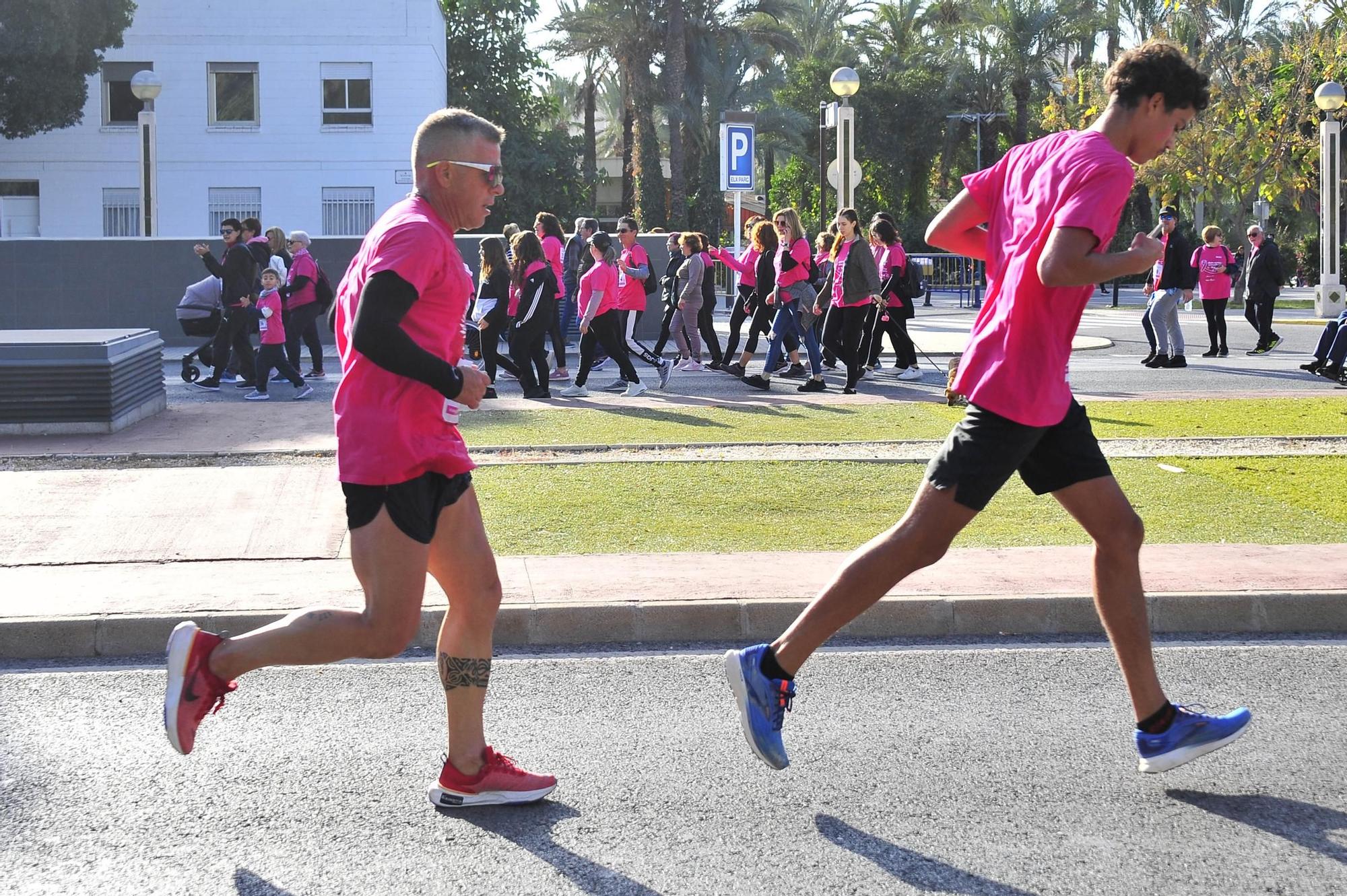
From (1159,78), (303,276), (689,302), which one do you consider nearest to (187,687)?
(1159,78)

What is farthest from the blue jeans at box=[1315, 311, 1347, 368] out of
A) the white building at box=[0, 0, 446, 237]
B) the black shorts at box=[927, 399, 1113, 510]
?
the white building at box=[0, 0, 446, 237]

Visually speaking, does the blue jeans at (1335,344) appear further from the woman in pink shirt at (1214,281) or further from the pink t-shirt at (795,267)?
the pink t-shirt at (795,267)

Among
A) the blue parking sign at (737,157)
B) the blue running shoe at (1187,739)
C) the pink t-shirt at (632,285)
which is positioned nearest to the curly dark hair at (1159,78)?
the blue running shoe at (1187,739)

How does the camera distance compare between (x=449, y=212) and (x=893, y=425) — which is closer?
(x=449, y=212)

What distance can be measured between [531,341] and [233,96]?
2827 centimetres

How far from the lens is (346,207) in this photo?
4003 cm

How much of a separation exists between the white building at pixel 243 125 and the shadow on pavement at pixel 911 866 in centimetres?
3650

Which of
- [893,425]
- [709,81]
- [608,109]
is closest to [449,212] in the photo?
[893,425]

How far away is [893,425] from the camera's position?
12.4m

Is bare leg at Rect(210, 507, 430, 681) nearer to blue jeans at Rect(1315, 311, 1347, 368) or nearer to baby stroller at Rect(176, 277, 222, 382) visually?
baby stroller at Rect(176, 277, 222, 382)

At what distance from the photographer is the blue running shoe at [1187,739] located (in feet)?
13.8

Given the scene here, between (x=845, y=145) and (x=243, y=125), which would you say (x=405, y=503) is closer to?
(x=845, y=145)

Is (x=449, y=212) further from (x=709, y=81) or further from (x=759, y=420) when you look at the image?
(x=709, y=81)

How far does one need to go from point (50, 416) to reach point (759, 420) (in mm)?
5597
